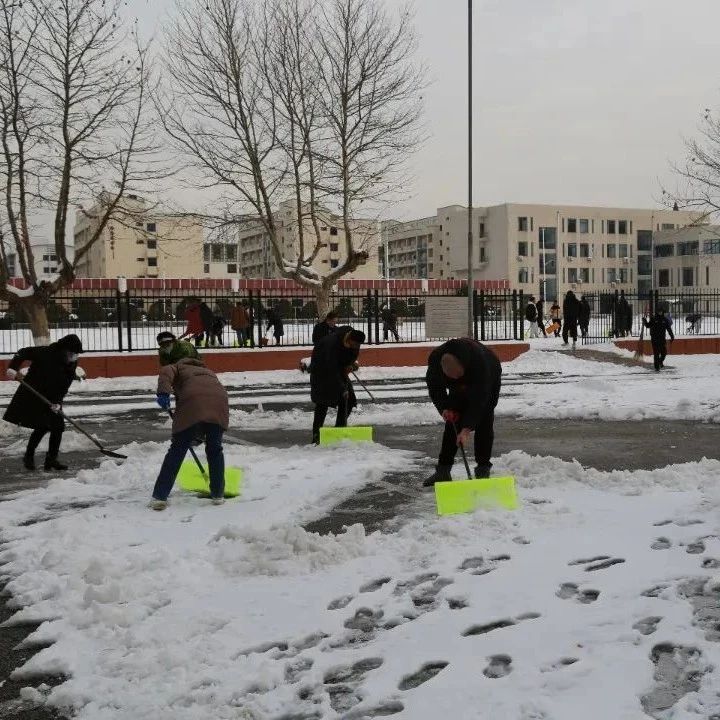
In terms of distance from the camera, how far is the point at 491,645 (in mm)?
3863

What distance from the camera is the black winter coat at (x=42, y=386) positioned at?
854 centimetres

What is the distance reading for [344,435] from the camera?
390 inches

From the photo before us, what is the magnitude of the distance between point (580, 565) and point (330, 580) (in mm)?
1486

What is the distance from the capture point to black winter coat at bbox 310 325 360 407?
9.67 metres

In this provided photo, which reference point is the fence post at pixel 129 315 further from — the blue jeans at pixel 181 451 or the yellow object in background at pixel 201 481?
the blue jeans at pixel 181 451

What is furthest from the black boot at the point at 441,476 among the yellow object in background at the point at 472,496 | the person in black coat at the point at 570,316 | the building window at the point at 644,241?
the building window at the point at 644,241

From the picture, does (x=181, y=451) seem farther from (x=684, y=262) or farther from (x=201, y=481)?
(x=684, y=262)

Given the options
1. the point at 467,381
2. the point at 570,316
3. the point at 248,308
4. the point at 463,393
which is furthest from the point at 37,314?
the point at 467,381

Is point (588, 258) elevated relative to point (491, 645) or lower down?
elevated

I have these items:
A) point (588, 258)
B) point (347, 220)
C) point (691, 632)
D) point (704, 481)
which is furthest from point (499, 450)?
point (588, 258)

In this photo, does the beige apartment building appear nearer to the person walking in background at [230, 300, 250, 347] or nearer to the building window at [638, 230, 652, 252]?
the building window at [638, 230, 652, 252]

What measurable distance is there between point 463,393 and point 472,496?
106 cm

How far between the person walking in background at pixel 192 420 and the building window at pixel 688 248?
87.6m

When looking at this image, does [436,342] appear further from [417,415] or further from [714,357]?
[417,415]
